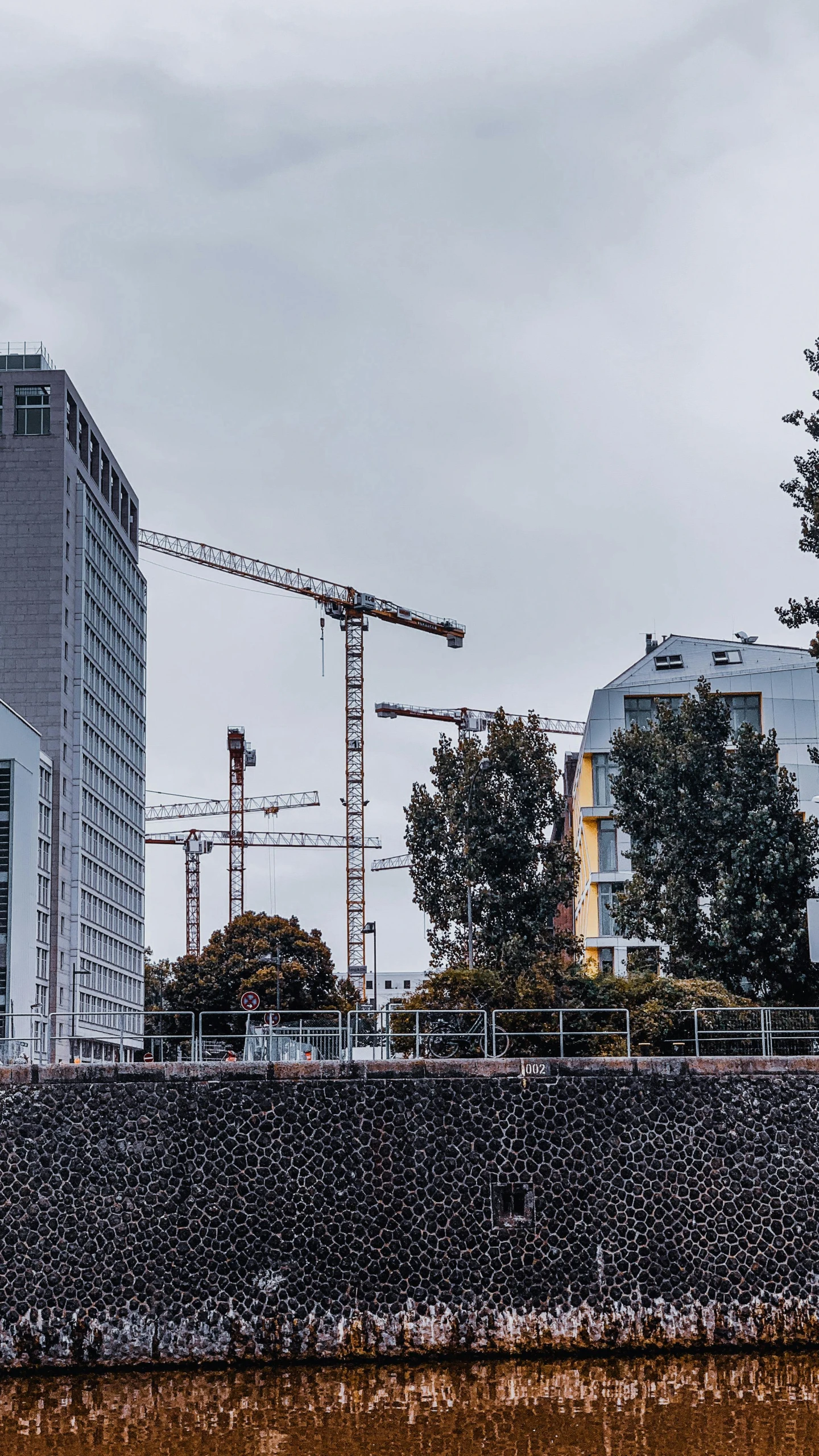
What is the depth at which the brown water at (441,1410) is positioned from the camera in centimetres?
2069

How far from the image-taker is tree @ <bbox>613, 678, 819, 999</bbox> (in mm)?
42125

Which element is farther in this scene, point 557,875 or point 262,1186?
point 557,875

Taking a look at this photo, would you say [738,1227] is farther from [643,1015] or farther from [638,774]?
[638,774]

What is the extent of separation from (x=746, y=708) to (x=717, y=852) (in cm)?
2698

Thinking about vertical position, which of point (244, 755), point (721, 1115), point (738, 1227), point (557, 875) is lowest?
point (738, 1227)

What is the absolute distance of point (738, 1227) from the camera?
2714cm

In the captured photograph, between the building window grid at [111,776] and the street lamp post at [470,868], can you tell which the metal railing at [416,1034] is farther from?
the building window grid at [111,776]

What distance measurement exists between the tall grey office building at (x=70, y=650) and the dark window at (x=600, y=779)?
28064 millimetres

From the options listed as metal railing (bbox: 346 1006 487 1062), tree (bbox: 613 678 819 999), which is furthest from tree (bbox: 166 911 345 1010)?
metal railing (bbox: 346 1006 487 1062)

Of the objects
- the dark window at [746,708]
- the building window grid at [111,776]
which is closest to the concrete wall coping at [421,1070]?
the dark window at [746,708]

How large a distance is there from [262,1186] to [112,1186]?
2.51 m

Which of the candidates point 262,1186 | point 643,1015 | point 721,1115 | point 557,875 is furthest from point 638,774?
point 262,1186

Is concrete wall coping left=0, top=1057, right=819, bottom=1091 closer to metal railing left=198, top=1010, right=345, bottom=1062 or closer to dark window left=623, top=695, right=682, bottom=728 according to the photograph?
metal railing left=198, top=1010, right=345, bottom=1062

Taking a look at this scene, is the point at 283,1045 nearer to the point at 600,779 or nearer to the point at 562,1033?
the point at 562,1033
